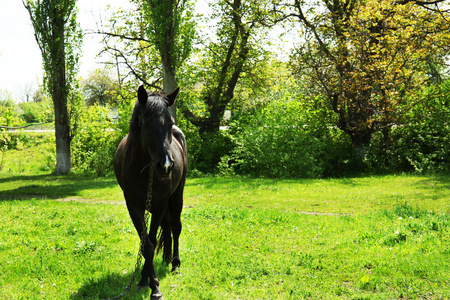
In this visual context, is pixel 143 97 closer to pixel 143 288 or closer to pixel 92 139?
pixel 143 288

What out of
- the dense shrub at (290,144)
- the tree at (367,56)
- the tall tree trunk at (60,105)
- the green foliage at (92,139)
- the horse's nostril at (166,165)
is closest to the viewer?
the horse's nostril at (166,165)

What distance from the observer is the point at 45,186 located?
1608 cm

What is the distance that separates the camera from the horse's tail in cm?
596

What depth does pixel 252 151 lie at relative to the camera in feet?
62.5

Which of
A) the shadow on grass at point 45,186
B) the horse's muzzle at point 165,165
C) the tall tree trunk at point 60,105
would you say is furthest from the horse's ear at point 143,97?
the tall tree trunk at point 60,105

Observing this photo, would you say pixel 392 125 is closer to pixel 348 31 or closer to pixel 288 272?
pixel 348 31

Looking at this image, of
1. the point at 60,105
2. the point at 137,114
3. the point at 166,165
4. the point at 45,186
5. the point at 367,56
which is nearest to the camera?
the point at 166,165

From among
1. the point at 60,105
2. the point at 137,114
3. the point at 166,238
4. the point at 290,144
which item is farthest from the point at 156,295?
the point at 60,105

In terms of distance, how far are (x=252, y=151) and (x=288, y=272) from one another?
13556 millimetres

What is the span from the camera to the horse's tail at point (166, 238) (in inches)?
235

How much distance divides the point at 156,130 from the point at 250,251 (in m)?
3.28

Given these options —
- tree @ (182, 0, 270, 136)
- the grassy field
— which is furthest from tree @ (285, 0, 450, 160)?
the grassy field

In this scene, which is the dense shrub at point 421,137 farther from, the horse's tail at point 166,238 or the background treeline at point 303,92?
the horse's tail at point 166,238

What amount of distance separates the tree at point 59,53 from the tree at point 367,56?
37.8 ft
